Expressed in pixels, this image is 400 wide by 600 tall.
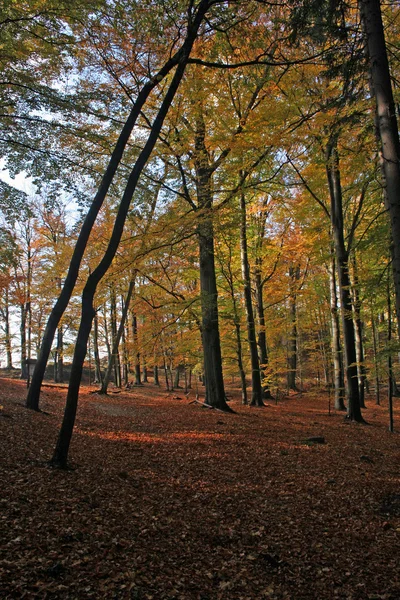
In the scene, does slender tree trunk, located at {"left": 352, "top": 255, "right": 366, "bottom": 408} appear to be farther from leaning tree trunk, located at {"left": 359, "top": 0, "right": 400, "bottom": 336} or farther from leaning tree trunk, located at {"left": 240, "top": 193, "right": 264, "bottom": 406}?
leaning tree trunk, located at {"left": 359, "top": 0, "right": 400, "bottom": 336}

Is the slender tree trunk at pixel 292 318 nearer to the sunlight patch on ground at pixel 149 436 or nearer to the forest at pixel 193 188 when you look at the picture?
the forest at pixel 193 188

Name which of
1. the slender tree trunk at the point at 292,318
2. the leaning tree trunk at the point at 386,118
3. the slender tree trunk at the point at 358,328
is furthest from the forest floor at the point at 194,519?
the slender tree trunk at the point at 292,318

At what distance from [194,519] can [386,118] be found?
17.8 ft

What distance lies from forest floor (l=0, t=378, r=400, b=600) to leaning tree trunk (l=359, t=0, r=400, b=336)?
272 centimetres

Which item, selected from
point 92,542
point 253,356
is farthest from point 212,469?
point 253,356

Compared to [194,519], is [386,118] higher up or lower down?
higher up

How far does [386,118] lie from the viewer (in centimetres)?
431

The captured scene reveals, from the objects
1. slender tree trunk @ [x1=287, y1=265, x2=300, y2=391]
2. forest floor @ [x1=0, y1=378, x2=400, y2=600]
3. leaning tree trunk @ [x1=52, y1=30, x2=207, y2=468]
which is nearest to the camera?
forest floor @ [x1=0, y1=378, x2=400, y2=600]

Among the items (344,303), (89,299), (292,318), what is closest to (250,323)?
(344,303)

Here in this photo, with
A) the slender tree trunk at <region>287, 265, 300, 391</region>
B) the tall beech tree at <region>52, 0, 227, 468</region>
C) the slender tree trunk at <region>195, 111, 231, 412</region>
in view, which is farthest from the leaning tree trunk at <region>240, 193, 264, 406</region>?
the tall beech tree at <region>52, 0, 227, 468</region>

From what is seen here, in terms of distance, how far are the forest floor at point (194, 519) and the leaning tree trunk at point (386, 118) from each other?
8.93 feet

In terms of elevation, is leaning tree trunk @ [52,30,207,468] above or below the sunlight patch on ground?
above

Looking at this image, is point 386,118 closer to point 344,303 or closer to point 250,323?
point 344,303

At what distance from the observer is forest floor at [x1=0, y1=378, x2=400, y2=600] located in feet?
10.0
